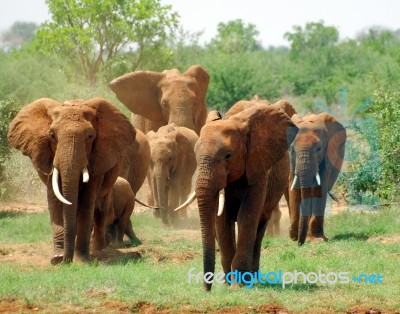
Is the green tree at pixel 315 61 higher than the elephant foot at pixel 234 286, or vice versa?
the green tree at pixel 315 61

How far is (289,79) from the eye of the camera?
4519 cm

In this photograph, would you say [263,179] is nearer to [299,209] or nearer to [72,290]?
[72,290]

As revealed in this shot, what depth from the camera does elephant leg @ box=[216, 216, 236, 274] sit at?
10.4 meters

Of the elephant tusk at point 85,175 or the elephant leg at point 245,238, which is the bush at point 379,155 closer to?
the elephant tusk at point 85,175

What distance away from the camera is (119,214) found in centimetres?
1449

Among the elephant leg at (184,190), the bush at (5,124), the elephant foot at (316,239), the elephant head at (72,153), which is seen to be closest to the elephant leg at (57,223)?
the elephant head at (72,153)

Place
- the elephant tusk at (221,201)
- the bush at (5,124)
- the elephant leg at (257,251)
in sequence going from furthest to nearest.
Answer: the bush at (5,124), the elephant leg at (257,251), the elephant tusk at (221,201)

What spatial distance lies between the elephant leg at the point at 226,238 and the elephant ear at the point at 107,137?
2.48m

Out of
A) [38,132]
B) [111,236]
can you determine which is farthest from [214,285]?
[111,236]

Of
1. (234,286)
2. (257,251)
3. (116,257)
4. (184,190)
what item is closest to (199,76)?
(184,190)

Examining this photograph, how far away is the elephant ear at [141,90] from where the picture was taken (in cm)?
1977

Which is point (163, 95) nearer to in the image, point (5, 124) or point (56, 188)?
point (5, 124)

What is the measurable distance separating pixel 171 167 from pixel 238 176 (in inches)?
286

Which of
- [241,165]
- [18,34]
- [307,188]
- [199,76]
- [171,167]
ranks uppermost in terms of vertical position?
[18,34]
